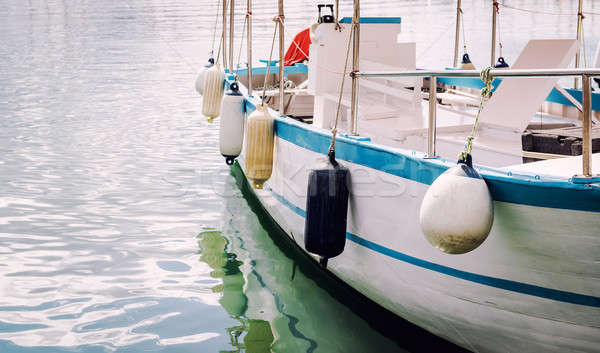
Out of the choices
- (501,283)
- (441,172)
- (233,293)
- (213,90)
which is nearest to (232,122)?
(213,90)

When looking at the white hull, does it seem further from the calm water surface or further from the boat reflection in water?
the calm water surface

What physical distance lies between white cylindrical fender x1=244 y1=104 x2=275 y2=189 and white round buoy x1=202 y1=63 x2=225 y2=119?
10.7 feet

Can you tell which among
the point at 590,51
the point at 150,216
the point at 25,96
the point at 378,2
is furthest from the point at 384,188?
the point at 378,2

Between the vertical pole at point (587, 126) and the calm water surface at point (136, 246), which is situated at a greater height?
the vertical pole at point (587, 126)

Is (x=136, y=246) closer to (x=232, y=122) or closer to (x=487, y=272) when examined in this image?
(x=232, y=122)

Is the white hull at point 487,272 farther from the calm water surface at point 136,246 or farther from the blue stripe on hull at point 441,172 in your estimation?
the calm water surface at point 136,246

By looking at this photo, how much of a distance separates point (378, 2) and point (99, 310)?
6004 centimetres

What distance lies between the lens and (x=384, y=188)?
4.41 m

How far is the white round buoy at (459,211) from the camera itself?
3443 mm

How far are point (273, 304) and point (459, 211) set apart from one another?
7.83 ft

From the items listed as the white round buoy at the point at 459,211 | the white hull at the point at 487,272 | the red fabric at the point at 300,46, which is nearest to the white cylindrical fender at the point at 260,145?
the white hull at the point at 487,272

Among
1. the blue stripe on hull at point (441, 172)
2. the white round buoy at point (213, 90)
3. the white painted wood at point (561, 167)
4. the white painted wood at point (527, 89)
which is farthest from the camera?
the white round buoy at point (213, 90)

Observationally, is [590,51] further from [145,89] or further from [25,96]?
[25,96]

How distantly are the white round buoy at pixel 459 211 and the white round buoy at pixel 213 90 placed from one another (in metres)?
6.33
